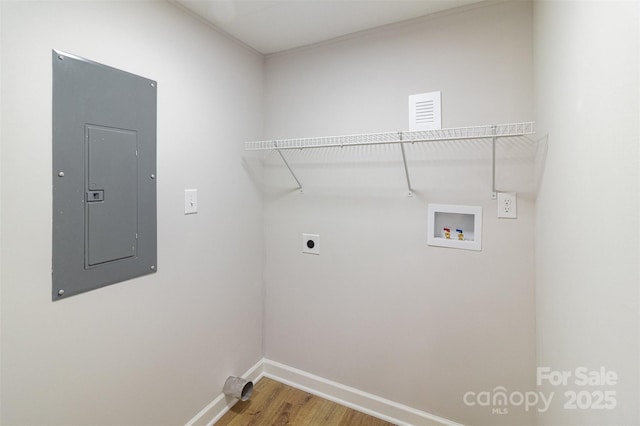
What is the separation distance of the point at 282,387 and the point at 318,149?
1618 millimetres

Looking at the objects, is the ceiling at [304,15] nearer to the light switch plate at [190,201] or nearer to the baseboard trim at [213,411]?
the light switch plate at [190,201]

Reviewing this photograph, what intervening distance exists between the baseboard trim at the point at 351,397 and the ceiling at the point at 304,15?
216 cm

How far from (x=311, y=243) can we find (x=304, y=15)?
130 centimetres

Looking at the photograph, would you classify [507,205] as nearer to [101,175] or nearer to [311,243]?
[311,243]

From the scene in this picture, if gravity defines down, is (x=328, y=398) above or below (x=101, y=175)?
below

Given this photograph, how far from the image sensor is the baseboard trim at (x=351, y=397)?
170 centimetres

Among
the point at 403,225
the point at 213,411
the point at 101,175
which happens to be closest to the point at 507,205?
the point at 403,225

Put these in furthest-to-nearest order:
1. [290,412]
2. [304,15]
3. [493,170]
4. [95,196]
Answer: [290,412] < [304,15] < [493,170] < [95,196]

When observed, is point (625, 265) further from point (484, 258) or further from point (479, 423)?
point (479, 423)

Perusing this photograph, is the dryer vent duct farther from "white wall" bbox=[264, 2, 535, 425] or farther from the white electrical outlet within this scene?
the white electrical outlet

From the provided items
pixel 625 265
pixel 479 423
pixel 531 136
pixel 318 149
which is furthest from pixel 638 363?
pixel 318 149

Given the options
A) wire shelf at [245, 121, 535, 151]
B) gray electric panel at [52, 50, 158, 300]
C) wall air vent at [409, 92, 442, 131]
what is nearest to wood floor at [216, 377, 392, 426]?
gray electric panel at [52, 50, 158, 300]

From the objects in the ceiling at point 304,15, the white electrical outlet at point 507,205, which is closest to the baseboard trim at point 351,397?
the white electrical outlet at point 507,205

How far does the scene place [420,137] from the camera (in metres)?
1.62
